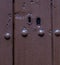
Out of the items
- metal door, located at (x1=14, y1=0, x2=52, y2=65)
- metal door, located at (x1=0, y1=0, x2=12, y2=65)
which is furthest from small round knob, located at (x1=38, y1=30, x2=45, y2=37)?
metal door, located at (x1=0, y1=0, x2=12, y2=65)

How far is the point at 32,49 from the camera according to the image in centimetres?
142

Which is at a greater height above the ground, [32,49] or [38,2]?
[38,2]

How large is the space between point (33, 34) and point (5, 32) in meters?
0.14

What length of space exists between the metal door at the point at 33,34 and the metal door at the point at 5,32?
0.10 feet

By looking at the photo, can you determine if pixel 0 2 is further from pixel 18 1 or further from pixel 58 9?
pixel 58 9

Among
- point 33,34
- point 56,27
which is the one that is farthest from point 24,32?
point 56,27

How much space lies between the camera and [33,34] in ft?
4.66

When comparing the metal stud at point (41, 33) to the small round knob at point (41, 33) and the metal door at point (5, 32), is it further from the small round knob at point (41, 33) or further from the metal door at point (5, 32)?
the metal door at point (5, 32)

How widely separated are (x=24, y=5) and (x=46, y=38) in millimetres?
205

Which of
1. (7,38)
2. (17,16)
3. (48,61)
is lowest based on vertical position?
(48,61)

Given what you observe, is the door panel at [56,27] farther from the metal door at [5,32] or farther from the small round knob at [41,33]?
the metal door at [5,32]


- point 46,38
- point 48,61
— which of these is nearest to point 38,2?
point 46,38

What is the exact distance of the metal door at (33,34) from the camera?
4.63 feet

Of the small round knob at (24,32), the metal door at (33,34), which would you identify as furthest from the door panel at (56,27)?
the small round knob at (24,32)
